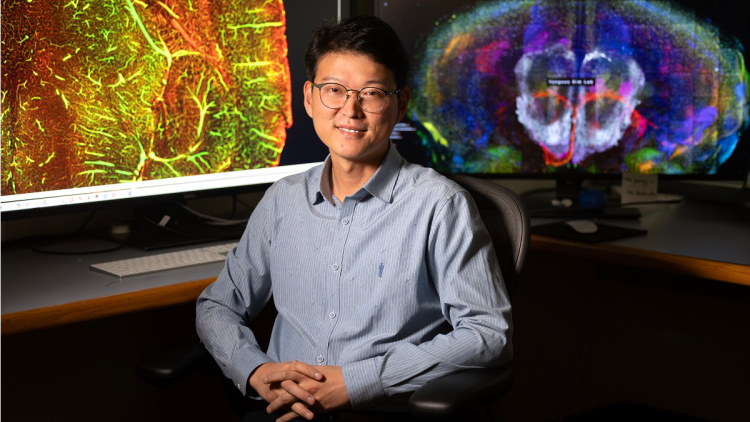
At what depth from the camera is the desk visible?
1372 millimetres

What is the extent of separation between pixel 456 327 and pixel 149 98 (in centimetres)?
89

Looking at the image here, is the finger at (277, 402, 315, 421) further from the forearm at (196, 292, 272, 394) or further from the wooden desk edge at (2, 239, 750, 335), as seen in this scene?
the wooden desk edge at (2, 239, 750, 335)

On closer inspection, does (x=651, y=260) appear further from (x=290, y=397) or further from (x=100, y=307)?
(x=100, y=307)

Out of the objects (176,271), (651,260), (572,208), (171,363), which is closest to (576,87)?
(572,208)

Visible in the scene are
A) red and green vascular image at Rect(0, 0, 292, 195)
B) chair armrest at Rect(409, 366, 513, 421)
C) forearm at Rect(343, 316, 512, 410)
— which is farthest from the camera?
red and green vascular image at Rect(0, 0, 292, 195)

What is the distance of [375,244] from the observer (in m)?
1.37

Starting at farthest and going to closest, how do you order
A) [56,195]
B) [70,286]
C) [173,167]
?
[173,167]
[56,195]
[70,286]

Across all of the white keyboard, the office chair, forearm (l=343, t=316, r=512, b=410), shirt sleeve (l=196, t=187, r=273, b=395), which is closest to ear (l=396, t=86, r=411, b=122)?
the office chair

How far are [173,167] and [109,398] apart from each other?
67 cm

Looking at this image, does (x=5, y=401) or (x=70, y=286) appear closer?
(x=70, y=286)

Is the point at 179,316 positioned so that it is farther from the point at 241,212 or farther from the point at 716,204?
the point at 716,204

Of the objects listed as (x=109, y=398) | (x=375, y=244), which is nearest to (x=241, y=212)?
(x=109, y=398)

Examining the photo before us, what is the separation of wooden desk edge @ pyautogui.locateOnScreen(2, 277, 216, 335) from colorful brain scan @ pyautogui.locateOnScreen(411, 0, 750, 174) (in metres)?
0.95

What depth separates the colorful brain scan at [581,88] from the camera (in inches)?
84.0
